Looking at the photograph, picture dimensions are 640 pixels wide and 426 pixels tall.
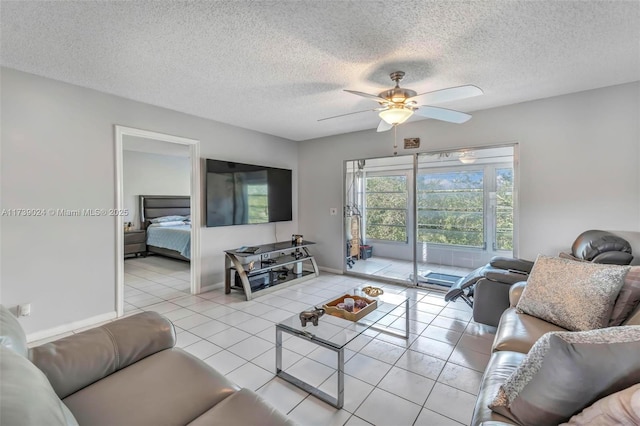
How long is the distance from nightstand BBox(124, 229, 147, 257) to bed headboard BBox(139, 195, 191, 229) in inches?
13.4

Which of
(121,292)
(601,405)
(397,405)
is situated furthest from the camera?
(121,292)

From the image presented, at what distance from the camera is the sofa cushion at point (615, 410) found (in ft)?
2.45

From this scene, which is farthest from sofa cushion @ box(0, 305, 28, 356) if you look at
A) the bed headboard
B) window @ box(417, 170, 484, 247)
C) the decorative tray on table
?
the bed headboard

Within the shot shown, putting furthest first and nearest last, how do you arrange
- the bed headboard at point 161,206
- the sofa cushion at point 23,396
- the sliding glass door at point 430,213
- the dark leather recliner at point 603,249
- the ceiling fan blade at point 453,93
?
the bed headboard at point 161,206
the sliding glass door at point 430,213
the dark leather recliner at point 603,249
the ceiling fan blade at point 453,93
the sofa cushion at point 23,396

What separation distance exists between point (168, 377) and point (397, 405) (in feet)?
4.47

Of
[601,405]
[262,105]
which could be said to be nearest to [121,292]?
[262,105]

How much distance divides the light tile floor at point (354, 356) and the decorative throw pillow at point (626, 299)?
0.91 meters

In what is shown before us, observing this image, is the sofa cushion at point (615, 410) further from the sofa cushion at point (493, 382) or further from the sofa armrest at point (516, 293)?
the sofa armrest at point (516, 293)

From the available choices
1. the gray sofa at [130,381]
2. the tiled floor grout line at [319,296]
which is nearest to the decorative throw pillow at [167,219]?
the tiled floor grout line at [319,296]

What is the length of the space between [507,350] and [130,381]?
192cm

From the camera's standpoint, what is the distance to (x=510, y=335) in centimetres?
172

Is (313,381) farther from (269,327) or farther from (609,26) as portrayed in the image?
(609,26)

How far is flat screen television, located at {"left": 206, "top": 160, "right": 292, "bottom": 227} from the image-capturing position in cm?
406

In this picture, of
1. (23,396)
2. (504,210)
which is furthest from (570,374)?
(504,210)
